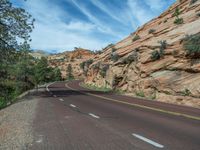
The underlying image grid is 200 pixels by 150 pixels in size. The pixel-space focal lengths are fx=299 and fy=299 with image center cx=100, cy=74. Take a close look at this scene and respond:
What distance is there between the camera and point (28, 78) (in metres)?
57.7

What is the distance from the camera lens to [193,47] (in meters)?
24.8

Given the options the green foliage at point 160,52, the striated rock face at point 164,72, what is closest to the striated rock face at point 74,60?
the striated rock face at point 164,72

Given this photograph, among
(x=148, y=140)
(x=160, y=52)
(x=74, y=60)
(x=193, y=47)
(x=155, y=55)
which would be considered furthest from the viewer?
(x=74, y=60)

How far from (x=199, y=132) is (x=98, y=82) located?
4638 centimetres

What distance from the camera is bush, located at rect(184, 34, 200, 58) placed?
24562 millimetres

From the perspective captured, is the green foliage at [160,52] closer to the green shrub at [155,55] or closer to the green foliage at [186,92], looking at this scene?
the green shrub at [155,55]

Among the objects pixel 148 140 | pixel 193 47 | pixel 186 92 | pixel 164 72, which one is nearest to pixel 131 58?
pixel 164 72

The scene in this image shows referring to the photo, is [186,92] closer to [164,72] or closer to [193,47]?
[193,47]

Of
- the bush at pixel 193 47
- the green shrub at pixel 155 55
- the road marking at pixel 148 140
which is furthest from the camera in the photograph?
the green shrub at pixel 155 55

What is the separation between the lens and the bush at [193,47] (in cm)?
2456

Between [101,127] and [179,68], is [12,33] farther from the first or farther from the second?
[101,127]

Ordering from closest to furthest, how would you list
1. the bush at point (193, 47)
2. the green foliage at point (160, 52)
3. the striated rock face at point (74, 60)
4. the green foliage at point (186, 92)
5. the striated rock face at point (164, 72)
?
the green foliage at point (186, 92) < the striated rock face at point (164, 72) < the bush at point (193, 47) < the green foliage at point (160, 52) < the striated rock face at point (74, 60)

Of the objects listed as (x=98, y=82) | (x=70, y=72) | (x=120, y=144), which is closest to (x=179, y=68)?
(x=120, y=144)

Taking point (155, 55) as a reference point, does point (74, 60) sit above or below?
above
